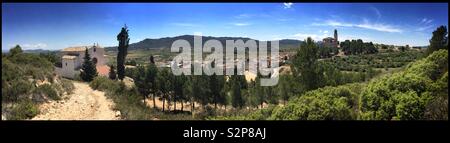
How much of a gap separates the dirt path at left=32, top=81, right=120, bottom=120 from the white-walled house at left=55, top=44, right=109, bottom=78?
14.2 m

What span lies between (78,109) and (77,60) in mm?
19682

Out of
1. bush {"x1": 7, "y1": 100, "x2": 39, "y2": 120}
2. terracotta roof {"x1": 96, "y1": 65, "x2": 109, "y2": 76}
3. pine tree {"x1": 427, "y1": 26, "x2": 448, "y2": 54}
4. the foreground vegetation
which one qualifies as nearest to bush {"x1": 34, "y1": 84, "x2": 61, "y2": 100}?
the foreground vegetation

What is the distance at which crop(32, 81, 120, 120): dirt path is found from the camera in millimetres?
14440

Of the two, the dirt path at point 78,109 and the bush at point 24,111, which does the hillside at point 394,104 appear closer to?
the dirt path at point 78,109

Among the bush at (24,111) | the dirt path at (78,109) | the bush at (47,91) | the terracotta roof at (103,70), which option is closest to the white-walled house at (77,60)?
the terracotta roof at (103,70)

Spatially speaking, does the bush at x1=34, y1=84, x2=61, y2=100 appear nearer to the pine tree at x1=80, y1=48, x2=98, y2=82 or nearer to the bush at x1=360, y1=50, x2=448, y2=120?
the bush at x1=360, y1=50, x2=448, y2=120

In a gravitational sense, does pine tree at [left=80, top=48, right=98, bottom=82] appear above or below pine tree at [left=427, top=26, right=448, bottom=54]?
below

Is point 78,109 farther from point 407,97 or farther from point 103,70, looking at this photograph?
point 103,70

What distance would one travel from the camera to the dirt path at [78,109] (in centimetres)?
1444

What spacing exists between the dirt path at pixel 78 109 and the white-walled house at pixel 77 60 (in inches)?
558

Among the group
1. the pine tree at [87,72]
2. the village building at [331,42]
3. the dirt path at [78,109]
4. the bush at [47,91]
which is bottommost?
the dirt path at [78,109]
